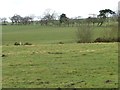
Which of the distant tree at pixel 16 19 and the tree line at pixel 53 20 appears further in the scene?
the distant tree at pixel 16 19

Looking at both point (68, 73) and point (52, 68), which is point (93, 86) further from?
point (52, 68)

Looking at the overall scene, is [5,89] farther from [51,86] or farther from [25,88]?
[51,86]

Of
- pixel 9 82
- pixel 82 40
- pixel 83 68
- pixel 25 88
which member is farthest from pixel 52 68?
pixel 82 40

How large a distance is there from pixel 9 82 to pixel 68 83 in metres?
2.29

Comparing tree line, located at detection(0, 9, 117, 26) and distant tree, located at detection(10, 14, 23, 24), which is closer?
tree line, located at detection(0, 9, 117, 26)

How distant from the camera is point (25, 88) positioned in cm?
1061

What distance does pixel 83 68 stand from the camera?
15.3m

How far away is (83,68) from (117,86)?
4.81 meters

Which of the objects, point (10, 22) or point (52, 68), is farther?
point (10, 22)

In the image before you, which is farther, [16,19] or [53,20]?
[16,19]

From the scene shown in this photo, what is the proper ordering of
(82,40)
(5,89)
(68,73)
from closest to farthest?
(5,89), (68,73), (82,40)

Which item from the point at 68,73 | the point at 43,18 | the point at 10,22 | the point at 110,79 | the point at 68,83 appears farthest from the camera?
the point at 10,22

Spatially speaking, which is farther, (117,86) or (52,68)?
(52,68)

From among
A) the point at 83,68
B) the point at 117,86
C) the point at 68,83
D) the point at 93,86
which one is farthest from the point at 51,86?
the point at 83,68
